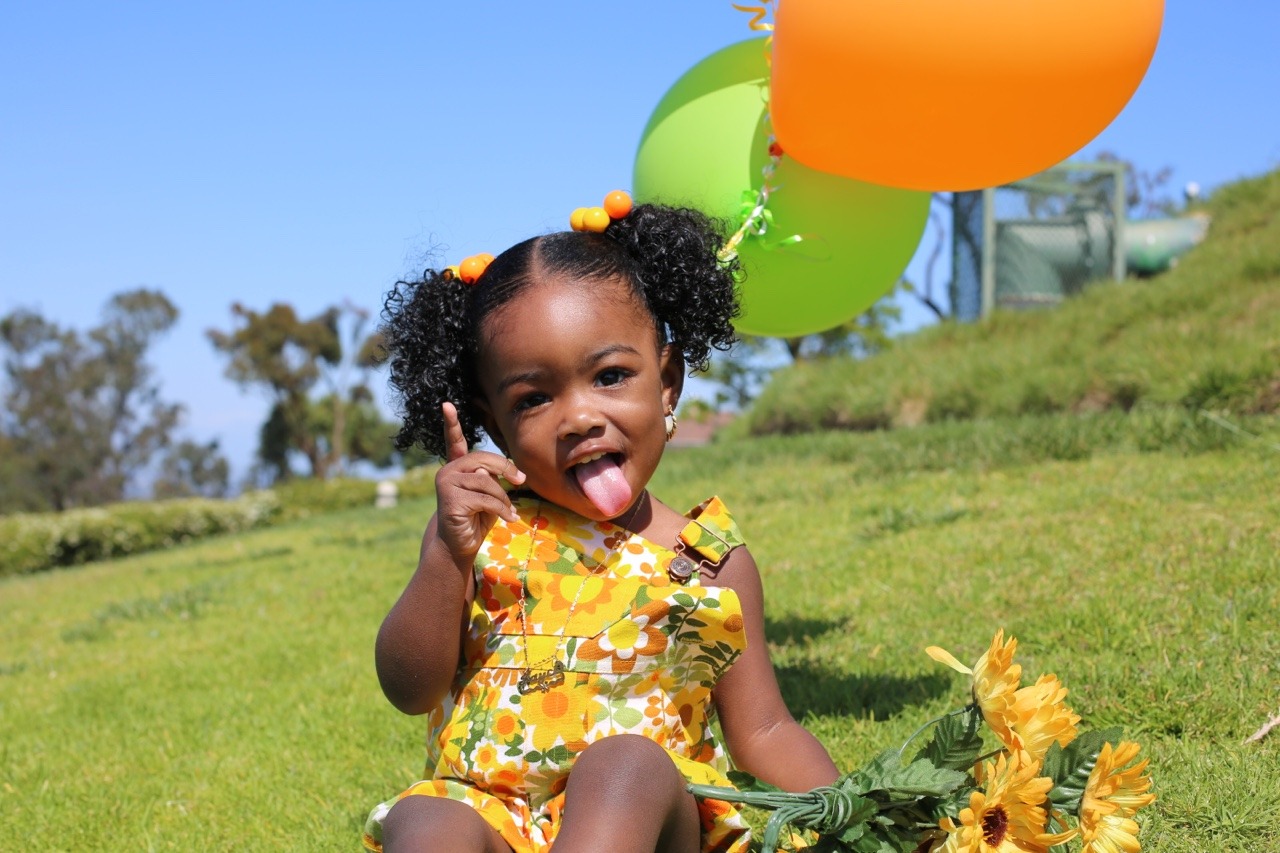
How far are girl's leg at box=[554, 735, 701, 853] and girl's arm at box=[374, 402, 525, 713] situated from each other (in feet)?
1.00

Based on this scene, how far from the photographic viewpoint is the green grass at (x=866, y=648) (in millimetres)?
2707

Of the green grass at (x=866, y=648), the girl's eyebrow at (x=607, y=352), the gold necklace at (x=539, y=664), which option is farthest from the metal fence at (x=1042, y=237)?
the gold necklace at (x=539, y=664)

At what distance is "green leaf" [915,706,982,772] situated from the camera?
69.4 inches

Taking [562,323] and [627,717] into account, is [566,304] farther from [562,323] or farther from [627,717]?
[627,717]

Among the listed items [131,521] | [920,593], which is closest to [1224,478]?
[920,593]

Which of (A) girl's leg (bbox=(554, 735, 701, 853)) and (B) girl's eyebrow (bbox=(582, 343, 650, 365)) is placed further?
(B) girl's eyebrow (bbox=(582, 343, 650, 365))

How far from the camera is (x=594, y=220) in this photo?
2.24m

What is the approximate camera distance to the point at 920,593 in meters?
3.97

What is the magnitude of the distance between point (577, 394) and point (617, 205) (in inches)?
18.5

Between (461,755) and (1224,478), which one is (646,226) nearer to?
(461,755)

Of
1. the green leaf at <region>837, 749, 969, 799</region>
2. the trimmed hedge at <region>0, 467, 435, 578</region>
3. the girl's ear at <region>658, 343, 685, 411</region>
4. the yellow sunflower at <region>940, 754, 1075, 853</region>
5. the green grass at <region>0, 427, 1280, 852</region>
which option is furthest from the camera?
the trimmed hedge at <region>0, 467, 435, 578</region>

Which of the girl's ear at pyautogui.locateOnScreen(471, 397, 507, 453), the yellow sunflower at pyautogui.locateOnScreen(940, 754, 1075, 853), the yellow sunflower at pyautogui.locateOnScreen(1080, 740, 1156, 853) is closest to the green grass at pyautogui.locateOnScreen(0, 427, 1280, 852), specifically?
the yellow sunflower at pyautogui.locateOnScreen(1080, 740, 1156, 853)

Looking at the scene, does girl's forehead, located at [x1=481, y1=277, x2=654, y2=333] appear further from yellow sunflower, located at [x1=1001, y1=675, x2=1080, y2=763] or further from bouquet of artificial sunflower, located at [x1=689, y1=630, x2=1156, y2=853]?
yellow sunflower, located at [x1=1001, y1=675, x2=1080, y2=763]

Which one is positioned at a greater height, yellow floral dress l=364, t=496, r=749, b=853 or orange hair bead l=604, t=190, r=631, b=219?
orange hair bead l=604, t=190, r=631, b=219
